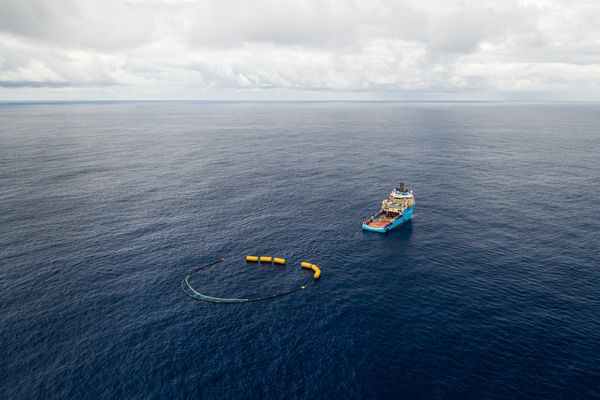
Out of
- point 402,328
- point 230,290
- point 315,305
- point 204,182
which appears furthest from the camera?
point 204,182

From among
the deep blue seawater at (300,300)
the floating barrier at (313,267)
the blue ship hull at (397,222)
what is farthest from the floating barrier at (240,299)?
the blue ship hull at (397,222)

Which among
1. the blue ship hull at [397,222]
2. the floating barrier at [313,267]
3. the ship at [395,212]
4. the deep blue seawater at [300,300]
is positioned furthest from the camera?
the ship at [395,212]

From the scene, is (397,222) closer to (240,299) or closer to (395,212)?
(395,212)

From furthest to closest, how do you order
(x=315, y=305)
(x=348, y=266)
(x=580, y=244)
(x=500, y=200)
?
(x=500, y=200), (x=580, y=244), (x=348, y=266), (x=315, y=305)

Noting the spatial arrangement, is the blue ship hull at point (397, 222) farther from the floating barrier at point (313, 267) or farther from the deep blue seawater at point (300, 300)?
the floating barrier at point (313, 267)

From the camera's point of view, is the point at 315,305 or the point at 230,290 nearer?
the point at 315,305

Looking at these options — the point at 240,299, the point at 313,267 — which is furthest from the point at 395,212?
the point at 240,299

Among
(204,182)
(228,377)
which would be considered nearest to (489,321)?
(228,377)

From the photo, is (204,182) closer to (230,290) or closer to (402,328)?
(230,290)

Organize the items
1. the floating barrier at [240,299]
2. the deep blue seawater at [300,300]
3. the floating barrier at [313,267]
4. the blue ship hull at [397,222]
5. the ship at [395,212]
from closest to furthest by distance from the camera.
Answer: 1. the deep blue seawater at [300,300]
2. the floating barrier at [240,299]
3. the floating barrier at [313,267]
4. the blue ship hull at [397,222]
5. the ship at [395,212]
